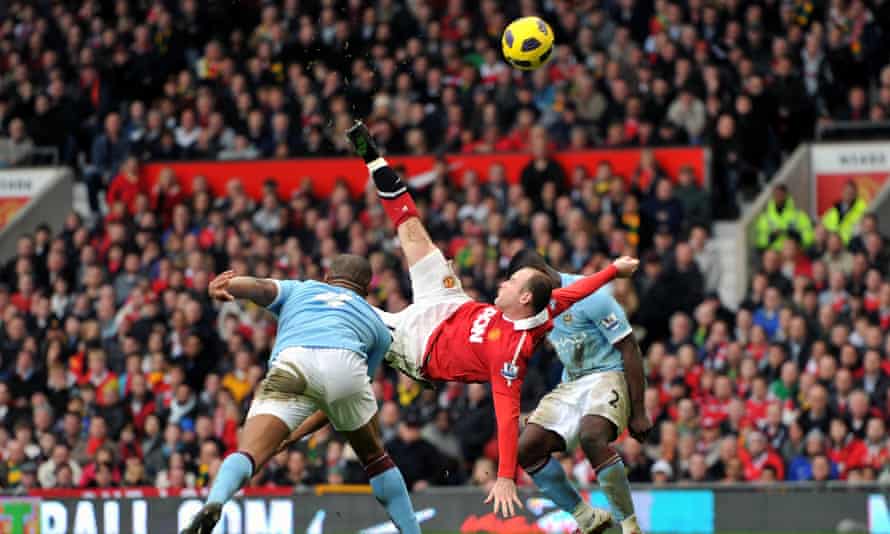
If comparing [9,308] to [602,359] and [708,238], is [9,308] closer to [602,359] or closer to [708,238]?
[708,238]

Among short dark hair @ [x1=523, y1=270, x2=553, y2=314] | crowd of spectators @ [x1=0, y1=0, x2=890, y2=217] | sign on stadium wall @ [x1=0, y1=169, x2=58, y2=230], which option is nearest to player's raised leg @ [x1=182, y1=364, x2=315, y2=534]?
short dark hair @ [x1=523, y1=270, x2=553, y2=314]


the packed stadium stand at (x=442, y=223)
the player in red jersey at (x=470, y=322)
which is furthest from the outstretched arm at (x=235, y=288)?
the packed stadium stand at (x=442, y=223)

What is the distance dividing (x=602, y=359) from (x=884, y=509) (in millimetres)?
4102

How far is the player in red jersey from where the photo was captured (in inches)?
478

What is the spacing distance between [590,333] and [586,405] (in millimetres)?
507

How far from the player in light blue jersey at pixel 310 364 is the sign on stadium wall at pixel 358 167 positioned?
34.3 feet

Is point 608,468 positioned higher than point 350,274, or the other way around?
point 350,274

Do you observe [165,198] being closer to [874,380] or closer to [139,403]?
[139,403]

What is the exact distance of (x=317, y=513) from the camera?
56.1 ft

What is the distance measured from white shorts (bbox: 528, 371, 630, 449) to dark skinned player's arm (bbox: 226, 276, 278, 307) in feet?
7.77

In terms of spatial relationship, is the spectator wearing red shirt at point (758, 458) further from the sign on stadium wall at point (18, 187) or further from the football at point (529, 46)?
the sign on stadium wall at point (18, 187)

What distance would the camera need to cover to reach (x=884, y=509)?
16281 mm

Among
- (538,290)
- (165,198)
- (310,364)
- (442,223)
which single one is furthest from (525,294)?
(165,198)

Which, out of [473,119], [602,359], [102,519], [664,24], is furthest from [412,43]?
[602,359]
